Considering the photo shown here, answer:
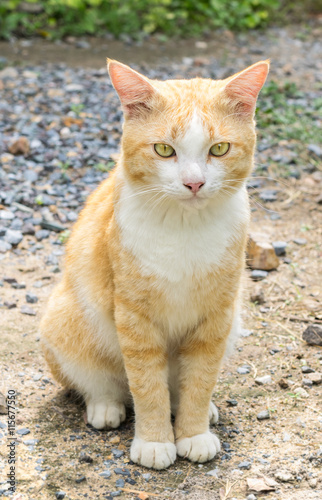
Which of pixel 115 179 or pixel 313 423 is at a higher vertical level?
pixel 115 179

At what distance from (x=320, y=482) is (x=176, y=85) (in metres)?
1.82

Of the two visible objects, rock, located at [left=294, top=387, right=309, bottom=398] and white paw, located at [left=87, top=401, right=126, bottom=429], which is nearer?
white paw, located at [left=87, top=401, right=126, bottom=429]

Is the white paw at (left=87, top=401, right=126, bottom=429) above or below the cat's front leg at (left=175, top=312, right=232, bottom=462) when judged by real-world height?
below

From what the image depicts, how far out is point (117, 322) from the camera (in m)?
2.77

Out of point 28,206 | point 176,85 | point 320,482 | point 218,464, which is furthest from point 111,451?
point 28,206

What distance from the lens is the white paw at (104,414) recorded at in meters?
3.09

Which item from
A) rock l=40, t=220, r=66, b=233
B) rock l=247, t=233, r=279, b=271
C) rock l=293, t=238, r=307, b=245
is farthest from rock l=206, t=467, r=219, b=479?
rock l=40, t=220, r=66, b=233

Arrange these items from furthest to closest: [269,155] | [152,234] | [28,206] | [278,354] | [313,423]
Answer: [269,155] < [28,206] < [278,354] < [313,423] < [152,234]

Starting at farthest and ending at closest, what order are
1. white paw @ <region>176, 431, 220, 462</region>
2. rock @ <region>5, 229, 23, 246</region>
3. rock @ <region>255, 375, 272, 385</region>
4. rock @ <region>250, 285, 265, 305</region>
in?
rock @ <region>5, 229, 23, 246</region> → rock @ <region>250, 285, 265, 305</region> → rock @ <region>255, 375, 272, 385</region> → white paw @ <region>176, 431, 220, 462</region>

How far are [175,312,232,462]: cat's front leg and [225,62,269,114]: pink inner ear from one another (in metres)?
0.93

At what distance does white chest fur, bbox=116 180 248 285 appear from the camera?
2.62 metres

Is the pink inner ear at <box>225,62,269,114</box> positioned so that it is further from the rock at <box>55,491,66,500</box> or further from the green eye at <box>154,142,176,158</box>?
the rock at <box>55,491,66,500</box>

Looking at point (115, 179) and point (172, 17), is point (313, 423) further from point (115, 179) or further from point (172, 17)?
point (172, 17)

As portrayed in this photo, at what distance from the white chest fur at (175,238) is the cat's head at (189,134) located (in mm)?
107
